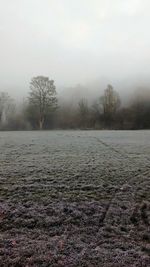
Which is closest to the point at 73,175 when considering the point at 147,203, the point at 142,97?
the point at 147,203

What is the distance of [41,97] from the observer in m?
79.8

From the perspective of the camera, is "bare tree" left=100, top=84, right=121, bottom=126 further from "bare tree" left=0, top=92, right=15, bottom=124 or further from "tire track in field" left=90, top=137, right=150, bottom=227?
"tire track in field" left=90, top=137, right=150, bottom=227

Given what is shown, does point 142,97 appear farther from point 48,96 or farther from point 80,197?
point 80,197

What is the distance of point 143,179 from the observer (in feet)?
48.9

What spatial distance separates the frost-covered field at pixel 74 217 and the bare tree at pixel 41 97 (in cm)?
6351

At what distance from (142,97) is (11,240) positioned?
108m

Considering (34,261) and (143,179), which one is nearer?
(34,261)

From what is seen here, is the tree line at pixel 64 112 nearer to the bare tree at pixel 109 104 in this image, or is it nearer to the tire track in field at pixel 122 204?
the bare tree at pixel 109 104

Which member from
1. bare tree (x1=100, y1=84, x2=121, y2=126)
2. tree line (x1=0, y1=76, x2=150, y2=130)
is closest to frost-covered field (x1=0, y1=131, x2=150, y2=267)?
tree line (x1=0, y1=76, x2=150, y2=130)

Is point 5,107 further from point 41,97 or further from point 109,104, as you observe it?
point 109,104

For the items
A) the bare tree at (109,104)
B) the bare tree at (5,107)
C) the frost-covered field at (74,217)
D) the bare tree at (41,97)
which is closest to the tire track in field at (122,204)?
the frost-covered field at (74,217)

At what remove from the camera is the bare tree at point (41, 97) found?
7956 cm

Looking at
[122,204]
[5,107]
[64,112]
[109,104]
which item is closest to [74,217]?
[122,204]

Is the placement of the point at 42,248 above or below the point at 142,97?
below
